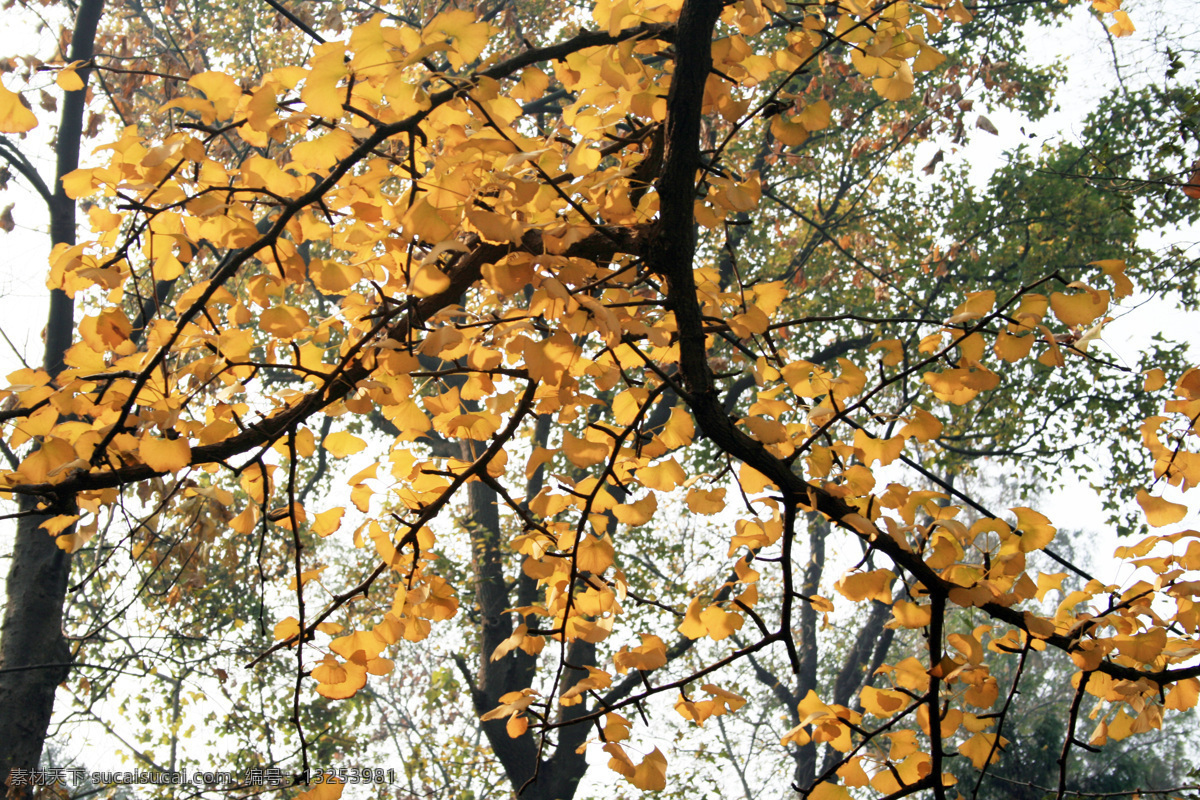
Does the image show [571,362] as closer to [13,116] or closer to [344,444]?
[344,444]

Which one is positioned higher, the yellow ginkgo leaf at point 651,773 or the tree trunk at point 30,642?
the tree trunk at point 30,642

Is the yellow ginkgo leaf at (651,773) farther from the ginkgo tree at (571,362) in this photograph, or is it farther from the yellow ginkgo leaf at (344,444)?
the yellow ginkgo leaf at (344,444)

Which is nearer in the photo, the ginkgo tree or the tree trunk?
the ginkgo tree

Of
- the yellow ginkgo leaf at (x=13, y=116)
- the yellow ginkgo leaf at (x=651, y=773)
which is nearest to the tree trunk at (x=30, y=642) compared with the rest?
the yellow ginkgo leaf at (x=13, y=116)

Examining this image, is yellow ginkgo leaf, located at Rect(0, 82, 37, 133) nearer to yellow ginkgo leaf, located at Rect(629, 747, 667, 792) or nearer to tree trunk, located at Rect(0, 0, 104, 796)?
yellow ginkgo leaf, located at Rect(629, 747, 667, 792)

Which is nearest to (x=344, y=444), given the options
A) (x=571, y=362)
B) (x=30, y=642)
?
(x=571, y=362)

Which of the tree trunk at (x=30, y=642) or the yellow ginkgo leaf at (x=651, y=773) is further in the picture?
the tree trunk at (x=30, y=642)

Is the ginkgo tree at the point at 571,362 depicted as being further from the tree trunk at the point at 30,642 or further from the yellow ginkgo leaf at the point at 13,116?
the tree trunk at the point at 30,642

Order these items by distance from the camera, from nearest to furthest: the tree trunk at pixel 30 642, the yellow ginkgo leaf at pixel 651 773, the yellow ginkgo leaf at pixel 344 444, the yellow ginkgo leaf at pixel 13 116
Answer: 1. the yellow ginkgo leaf at pixel 13 116
2. the yellow ginkgo leaf at pixel 651 773
3. the yellow ginkgo leaf at pixel 344 444
4. the tree trunk at pixel 30 642

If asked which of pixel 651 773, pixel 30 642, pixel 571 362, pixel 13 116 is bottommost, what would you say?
pixel 651 773

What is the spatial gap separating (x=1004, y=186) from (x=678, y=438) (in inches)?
315

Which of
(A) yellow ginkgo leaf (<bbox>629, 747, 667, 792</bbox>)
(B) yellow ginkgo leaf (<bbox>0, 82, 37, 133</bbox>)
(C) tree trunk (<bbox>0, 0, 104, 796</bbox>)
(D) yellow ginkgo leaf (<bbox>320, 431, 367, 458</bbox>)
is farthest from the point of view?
(C) tree trunk (<bbox>0, 0, 104, 796</bbox>)

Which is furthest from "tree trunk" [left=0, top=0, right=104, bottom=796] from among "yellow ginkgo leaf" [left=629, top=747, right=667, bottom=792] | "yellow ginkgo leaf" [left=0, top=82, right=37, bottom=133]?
"yellow ginkgo leaf" [left=629, top=747, right=667, bottom=792]

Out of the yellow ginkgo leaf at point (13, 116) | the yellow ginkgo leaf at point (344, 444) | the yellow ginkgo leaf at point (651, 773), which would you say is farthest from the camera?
the yellow ginkgo leaf at point (344, 444)
